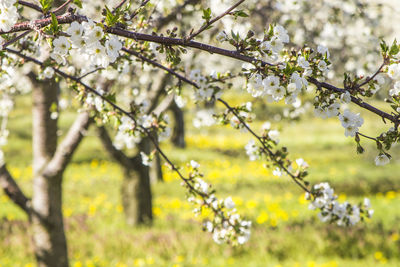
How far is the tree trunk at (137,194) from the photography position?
6.05m

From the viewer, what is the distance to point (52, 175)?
349 centimetres

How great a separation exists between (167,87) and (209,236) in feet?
11.1

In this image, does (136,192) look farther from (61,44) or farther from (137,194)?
(61,44)

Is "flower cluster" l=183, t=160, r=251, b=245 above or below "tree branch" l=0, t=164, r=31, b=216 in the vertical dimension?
below

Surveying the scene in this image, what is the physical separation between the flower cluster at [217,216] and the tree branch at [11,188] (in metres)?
2.02

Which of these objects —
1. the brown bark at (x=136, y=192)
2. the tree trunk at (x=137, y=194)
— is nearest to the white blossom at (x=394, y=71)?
the brown bark at (x=136, y=192)

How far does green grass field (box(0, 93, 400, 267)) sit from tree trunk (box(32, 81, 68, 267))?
963mm

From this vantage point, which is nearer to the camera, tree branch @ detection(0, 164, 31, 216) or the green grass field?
tree branch @ detection(0, 164, 31, 216)

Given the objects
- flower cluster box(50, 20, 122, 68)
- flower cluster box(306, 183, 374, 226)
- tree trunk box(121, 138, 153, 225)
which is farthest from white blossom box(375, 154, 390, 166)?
tree trunk box(121, 138, 153, 225)

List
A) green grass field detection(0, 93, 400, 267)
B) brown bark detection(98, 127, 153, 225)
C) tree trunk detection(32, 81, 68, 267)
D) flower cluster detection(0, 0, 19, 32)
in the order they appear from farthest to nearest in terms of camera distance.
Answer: brown bark detection(98, 127, 153, 225) < green grass field detection(0, 93, 400, 267) < tree trunk detection(32, 81, 68, 267) < flower cluster detection(0, 0, 19, 32)

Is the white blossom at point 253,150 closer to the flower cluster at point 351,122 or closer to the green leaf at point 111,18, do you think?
the flower cluster at point 351,122

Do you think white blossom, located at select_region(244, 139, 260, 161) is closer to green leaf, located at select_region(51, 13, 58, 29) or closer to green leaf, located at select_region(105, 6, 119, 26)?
green leaf, located at select_region(105, 6, 119, 26)

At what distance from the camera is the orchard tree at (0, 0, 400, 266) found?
1.29 metres

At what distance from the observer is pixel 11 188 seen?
3.38 meters
